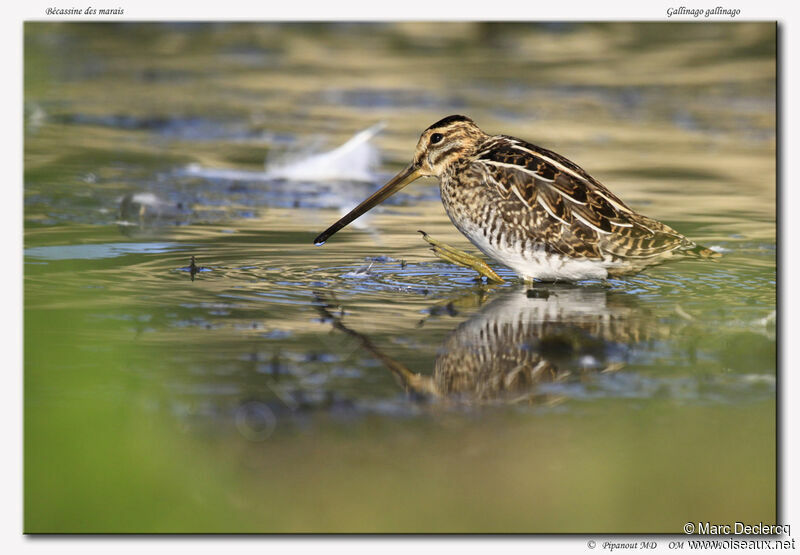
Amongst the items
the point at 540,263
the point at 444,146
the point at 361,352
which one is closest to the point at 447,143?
the point at 444,146

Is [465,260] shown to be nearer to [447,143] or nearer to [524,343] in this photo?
[447,143]

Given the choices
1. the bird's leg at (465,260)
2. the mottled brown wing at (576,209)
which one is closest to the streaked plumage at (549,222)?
the mottled brown wing at (576,209)

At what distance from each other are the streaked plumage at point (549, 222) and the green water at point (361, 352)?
0.22 metres

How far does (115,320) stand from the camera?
5859mm

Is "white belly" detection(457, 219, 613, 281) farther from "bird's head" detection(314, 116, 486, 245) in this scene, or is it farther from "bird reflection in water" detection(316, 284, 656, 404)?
"bird's head" detection(314, 116, 486, 245)

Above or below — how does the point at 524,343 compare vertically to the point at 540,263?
below

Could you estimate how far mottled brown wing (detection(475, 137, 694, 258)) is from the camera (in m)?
6.72

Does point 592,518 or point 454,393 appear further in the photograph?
point 454,393

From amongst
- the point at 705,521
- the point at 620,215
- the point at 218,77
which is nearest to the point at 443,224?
the point at 620,215

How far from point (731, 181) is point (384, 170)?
347cm

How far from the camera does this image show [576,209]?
6.82 m

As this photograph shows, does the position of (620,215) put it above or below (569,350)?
above

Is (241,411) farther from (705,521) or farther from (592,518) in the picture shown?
(705,521)

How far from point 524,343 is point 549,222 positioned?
1362 mm
